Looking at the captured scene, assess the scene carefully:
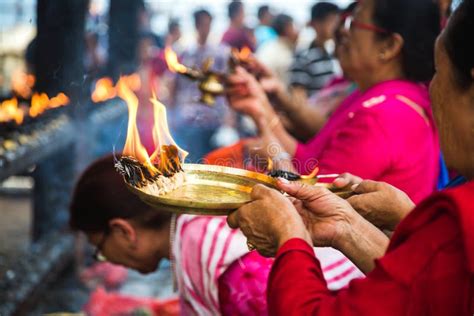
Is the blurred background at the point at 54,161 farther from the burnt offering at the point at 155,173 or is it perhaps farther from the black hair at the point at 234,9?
the black hair at the point at 234,9

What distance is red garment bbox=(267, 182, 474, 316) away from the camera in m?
1.27

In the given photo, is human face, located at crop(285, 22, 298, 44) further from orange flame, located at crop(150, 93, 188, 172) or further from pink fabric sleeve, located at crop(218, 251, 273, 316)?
orange flame, located at crop(150, 93, 188, 172)

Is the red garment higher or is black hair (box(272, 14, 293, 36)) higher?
the red garment

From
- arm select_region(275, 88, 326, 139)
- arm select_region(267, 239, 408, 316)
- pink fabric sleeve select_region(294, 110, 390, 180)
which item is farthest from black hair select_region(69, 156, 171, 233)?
arm select_region(275, 88, 326, 139)

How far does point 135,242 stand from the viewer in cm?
289

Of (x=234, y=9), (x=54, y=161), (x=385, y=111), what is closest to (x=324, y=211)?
(x=385, y=111)

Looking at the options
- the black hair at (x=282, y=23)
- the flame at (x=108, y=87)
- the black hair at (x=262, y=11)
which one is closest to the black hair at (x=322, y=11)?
the black hair at (x=282, y=23)

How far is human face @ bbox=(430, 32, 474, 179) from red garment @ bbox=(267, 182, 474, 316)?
0.17m

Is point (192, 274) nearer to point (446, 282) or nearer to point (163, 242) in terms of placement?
point (163, 242)

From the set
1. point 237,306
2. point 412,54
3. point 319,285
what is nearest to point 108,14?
point 412,54

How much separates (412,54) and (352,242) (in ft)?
5.21

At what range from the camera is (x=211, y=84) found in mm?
4113

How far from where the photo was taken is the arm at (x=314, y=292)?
1330 mm

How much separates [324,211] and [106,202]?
1376 millimetres
